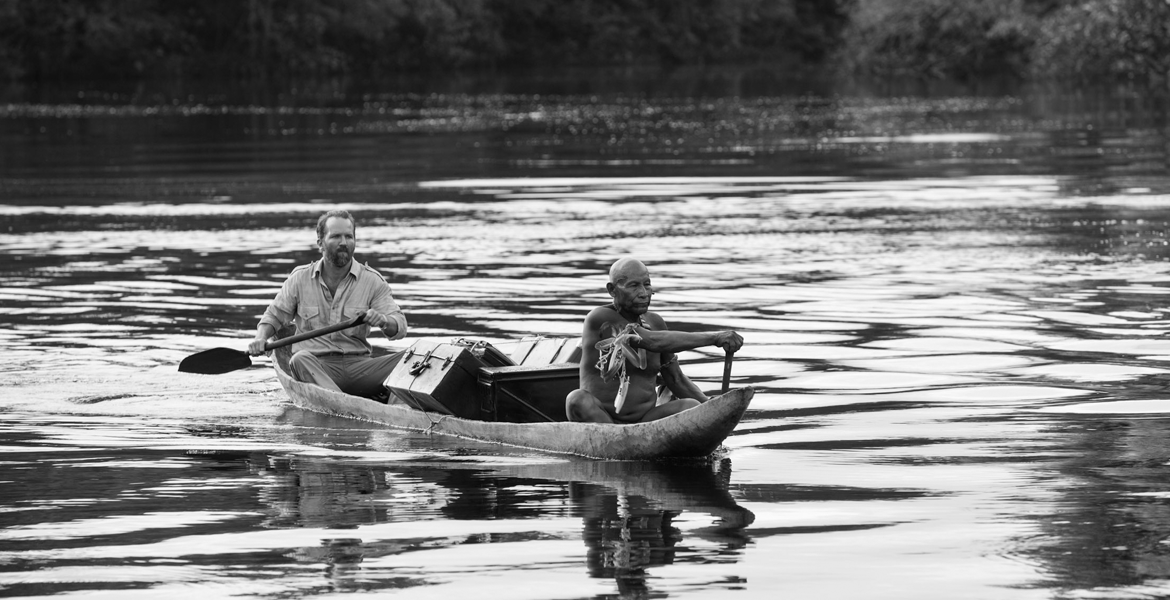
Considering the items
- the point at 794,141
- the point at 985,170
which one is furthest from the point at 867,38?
the point at 985,170

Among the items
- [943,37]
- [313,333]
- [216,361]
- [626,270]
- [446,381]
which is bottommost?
[216,361]

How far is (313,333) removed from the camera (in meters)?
12.8

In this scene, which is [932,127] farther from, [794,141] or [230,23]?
[230,23]

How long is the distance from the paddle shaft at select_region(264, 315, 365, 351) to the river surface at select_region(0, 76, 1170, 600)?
1.67 ft

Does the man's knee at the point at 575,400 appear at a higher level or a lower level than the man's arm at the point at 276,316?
lower

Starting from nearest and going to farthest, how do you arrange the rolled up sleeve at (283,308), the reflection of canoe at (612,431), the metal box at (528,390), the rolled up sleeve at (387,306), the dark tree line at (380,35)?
the reflection of canoe at (612,431)
the metal box at (528,390)
the rolled up sleeve at (387,306)
the rolled up sleeve at (283,308)
the dark tree line at (380,35)

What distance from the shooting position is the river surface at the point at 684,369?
861 cm

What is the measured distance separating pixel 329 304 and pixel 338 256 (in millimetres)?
478

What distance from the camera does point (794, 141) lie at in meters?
41.0

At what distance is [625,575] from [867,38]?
70.0m

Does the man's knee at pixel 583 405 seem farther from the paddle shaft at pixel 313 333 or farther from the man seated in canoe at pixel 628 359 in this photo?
the paddle shaft at pixel 313 333

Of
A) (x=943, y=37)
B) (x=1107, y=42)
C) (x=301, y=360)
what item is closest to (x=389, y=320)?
(x=301, y=360)

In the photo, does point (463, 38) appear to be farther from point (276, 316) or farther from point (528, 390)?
point (528, 390)

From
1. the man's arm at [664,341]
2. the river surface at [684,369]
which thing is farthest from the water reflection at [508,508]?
the man's arm at [664,341]
